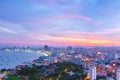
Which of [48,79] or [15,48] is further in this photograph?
[15,48]

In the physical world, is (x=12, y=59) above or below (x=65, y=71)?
above

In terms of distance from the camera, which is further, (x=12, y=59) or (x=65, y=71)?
(x=12, y=59)

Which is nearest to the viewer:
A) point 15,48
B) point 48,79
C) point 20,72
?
point 48,79

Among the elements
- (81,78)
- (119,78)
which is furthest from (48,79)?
(119,78)

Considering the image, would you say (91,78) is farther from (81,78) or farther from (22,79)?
(22,79)

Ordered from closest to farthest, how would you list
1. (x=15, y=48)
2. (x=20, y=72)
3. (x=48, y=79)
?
(x=48, y=79)
(x=20, y=72)
(x=15, y=48)

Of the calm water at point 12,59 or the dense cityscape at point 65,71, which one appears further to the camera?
the calm water at point 12,59

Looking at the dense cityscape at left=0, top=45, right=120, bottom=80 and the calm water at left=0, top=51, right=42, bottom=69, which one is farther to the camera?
the calm water at left=0, top=51, right=42, bottom=69

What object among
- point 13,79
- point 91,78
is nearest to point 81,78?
point 91,78

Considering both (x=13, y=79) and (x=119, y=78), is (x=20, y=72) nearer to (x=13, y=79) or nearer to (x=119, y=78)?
(x=13, y=79)
